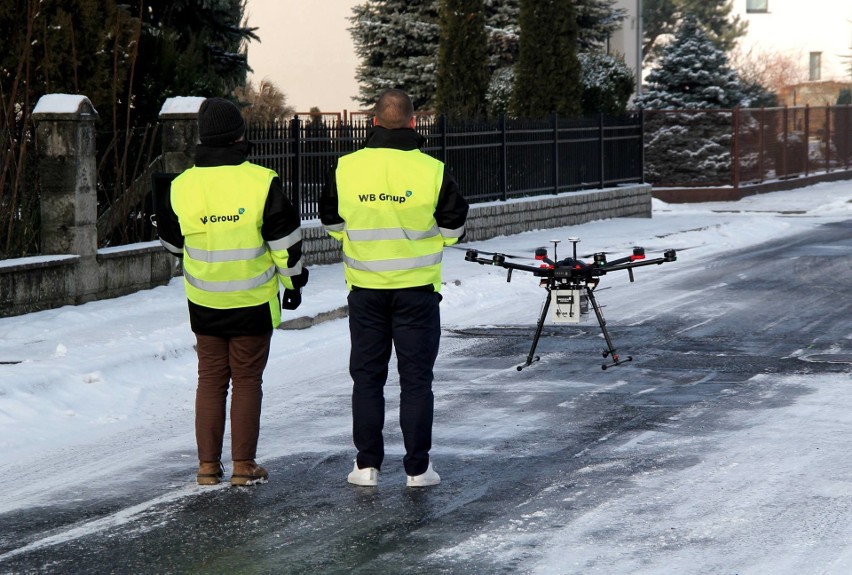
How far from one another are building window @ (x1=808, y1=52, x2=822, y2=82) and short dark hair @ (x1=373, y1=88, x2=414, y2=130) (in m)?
69.5

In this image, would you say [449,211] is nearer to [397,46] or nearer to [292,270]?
[292,270]

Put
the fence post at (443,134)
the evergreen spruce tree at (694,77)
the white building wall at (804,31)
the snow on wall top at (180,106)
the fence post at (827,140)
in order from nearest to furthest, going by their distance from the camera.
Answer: the snow on wall top at (180,106)
the fence post at (443,134)
the evergreen spruce tree at (694,77)
the fence post at (827,140)
the white building wall at (804,31)

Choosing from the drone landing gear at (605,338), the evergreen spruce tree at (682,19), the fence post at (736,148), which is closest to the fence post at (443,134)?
the drone landing gear at (605,338)

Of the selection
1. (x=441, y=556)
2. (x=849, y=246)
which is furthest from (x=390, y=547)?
(x=849, y=246)

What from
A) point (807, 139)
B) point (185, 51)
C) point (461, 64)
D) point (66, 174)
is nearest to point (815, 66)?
point (807, 139)

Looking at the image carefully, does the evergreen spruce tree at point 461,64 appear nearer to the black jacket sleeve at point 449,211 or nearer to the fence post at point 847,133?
the fence post at point 847,133

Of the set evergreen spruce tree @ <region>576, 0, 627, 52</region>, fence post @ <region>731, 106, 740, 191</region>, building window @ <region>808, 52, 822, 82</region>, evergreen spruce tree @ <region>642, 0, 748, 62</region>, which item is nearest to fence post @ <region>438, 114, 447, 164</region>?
fence post @ <region>731, 106, 740, 191</region>

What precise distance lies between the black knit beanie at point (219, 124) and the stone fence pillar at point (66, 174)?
22.8ft

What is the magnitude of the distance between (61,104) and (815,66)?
6477cm

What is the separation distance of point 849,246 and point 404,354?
1636 centimetres

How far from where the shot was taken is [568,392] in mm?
10773

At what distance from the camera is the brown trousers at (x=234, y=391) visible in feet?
26.1

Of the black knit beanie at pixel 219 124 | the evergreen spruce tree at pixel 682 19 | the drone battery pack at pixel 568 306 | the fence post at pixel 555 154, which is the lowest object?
the drone battery pack at pixel 568 306

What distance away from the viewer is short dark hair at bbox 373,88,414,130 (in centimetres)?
775
